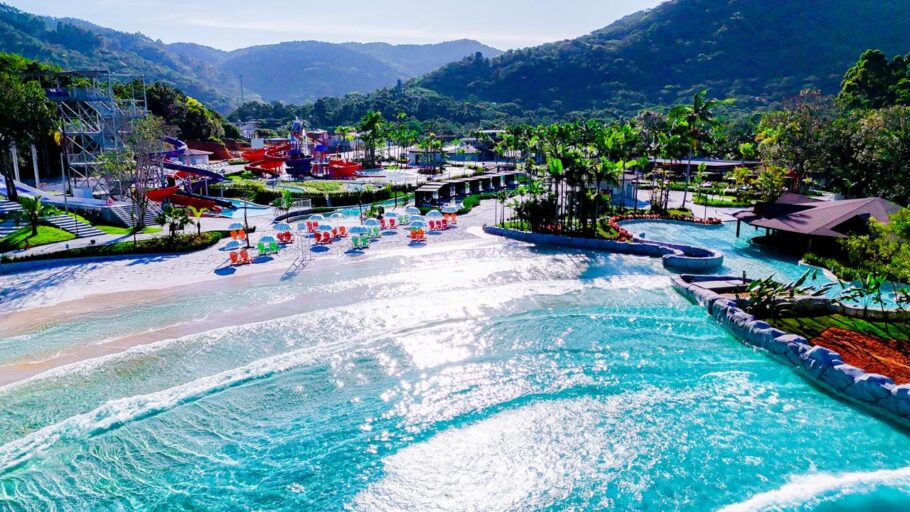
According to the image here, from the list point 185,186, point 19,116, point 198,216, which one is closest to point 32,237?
point 198,216

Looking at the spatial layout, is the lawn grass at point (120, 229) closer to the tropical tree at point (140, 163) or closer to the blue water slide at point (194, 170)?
the tropical tree at point (140, 163)

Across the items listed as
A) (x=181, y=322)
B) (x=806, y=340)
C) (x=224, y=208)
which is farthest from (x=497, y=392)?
(x=224, y=208)

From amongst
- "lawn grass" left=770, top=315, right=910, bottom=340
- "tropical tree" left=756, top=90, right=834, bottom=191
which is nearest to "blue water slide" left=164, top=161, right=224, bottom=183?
"lawn grass" left=770, top=315, right=910, bottom=340

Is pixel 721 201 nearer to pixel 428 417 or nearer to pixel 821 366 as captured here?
pixel 821 366

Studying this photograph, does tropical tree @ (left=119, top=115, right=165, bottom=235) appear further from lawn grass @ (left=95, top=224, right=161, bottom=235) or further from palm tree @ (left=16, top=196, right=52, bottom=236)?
palm tree @ (left=16, top=196, right=52, bottom=236)

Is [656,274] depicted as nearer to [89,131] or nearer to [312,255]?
[312,255]

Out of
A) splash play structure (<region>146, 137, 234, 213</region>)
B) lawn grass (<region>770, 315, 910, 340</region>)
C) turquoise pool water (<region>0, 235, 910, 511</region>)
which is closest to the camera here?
turquoise pool water (<region>0, 235, 910, 511</region>)
